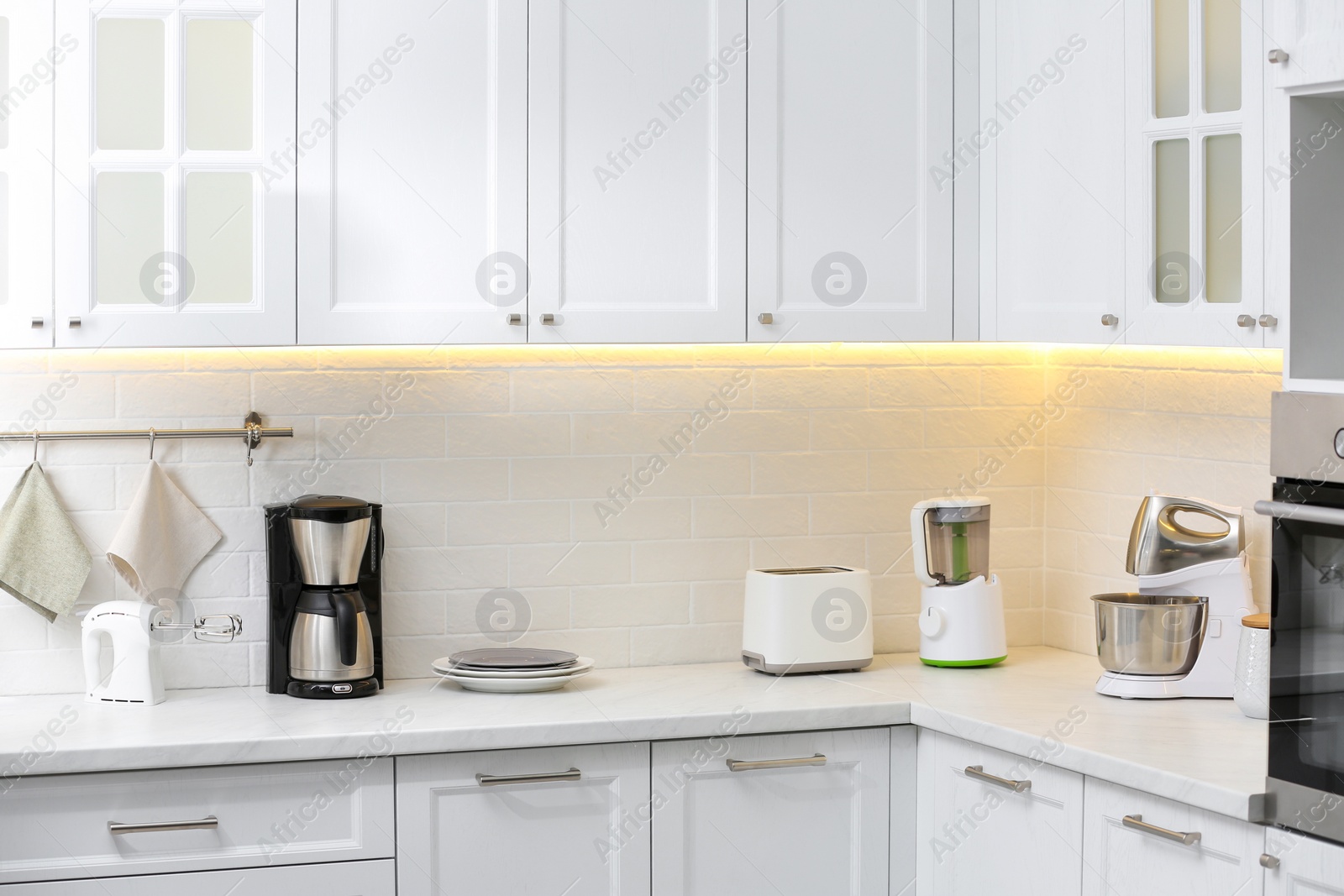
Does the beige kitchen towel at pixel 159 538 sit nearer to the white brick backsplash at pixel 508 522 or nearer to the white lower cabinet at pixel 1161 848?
the white brick backsplash at pixel 508 522

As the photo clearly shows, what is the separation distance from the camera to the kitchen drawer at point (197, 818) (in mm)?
2289

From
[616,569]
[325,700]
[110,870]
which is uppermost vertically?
[616,569]

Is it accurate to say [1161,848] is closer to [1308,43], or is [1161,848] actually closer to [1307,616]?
[1307,616]

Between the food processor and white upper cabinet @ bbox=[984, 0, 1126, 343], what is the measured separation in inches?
16.2

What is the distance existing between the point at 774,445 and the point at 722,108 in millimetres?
788

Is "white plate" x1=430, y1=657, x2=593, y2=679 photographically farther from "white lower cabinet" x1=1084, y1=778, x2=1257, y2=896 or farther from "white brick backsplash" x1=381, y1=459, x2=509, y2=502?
"white lower cabinet" x1=1084, y1=778, x2=1257, y2=896

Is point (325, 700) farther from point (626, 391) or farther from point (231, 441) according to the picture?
point (626, 391)

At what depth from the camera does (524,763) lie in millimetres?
2469

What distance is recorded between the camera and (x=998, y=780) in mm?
2424

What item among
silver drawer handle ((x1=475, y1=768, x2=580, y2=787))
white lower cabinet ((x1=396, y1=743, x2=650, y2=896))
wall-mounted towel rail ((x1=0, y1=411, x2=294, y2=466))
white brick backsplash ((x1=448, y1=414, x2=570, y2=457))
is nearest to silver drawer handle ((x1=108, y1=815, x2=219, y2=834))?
white lower cabinet ((x1=396, y1=743, x2=650, y2=896))

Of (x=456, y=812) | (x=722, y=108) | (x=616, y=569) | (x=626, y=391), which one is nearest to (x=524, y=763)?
(x=456, y=812)

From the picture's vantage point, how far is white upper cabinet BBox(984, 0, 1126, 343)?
2578mm

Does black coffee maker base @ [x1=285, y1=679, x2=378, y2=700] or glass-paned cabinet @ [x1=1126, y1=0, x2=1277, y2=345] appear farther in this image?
black coffee maker base @ [x1=285, y1=679, x2=378, y2=700]

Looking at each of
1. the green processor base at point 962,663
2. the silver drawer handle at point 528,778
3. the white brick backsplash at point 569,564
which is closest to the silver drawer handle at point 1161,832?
the green processor base at point 962,663
